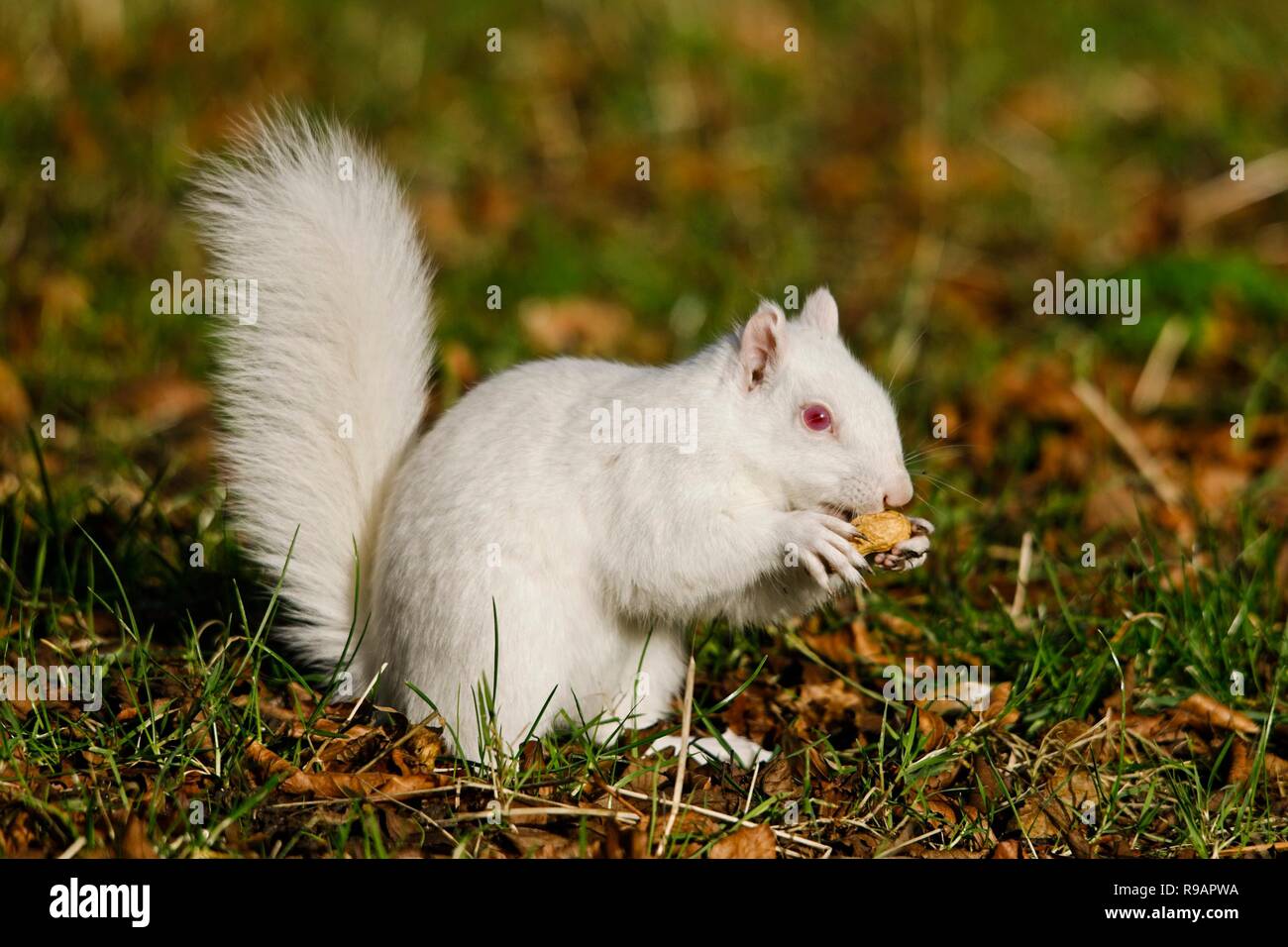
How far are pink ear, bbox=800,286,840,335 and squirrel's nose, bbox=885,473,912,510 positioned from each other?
48 cm

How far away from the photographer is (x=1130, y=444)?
4.39 m

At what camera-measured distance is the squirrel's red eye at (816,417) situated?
288 cm

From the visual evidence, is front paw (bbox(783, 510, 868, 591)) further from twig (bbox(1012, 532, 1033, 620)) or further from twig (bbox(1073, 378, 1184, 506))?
twig (bbox(1073, 378, 1184, 506))

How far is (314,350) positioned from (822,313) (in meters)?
1.17

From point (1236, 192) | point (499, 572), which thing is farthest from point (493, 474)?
point (1236, 192)

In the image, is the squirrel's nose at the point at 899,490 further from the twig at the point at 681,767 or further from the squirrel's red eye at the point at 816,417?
the twig at the point at 681,767

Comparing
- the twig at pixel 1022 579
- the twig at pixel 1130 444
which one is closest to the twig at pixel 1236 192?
the twig at pixel 1130 444

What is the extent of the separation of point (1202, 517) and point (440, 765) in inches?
93.3

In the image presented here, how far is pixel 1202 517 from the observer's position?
12.9 feet

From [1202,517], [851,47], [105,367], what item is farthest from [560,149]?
[1202,517]

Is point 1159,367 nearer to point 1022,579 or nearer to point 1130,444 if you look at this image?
point 1130,444

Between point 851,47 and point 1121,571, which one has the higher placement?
point 851,47

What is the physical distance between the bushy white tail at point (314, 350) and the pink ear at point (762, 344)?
765 mm
